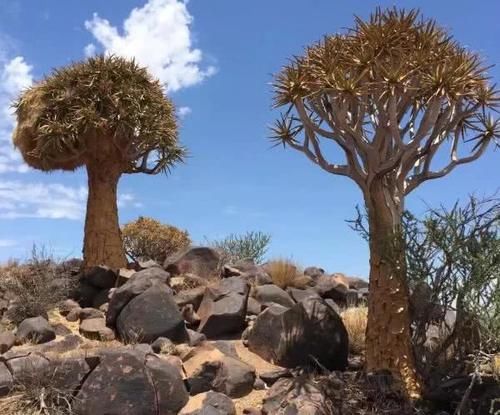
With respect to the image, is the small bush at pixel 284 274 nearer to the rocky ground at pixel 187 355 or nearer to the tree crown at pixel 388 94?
the rocky ground at pixel 187 355

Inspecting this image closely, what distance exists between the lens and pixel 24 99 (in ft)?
50.8

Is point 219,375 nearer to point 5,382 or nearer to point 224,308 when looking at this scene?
point 224,308

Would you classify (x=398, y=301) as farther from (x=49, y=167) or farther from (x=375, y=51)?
(x=49, y=167)

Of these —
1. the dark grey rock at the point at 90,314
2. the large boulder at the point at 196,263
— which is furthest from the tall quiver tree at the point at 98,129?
the dark grey rock at the point at 90,314

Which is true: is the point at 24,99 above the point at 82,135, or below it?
above

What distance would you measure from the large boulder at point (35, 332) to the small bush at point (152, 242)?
7.21 meters

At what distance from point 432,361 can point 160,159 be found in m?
8.43

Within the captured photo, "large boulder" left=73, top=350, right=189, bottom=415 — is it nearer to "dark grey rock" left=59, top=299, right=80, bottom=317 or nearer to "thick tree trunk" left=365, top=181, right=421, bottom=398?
"thick tree trunk" left=365, top=181, right=421, bottom=398

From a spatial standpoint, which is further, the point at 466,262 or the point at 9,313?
the point at 9,313

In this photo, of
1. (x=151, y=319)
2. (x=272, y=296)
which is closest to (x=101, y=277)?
(x=151, y=319)

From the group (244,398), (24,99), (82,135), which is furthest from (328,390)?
(24,99)

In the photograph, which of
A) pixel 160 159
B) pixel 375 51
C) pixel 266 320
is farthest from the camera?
pixel 160 159

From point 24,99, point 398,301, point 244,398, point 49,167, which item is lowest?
point 244,398

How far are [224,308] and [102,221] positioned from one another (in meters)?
4.47
